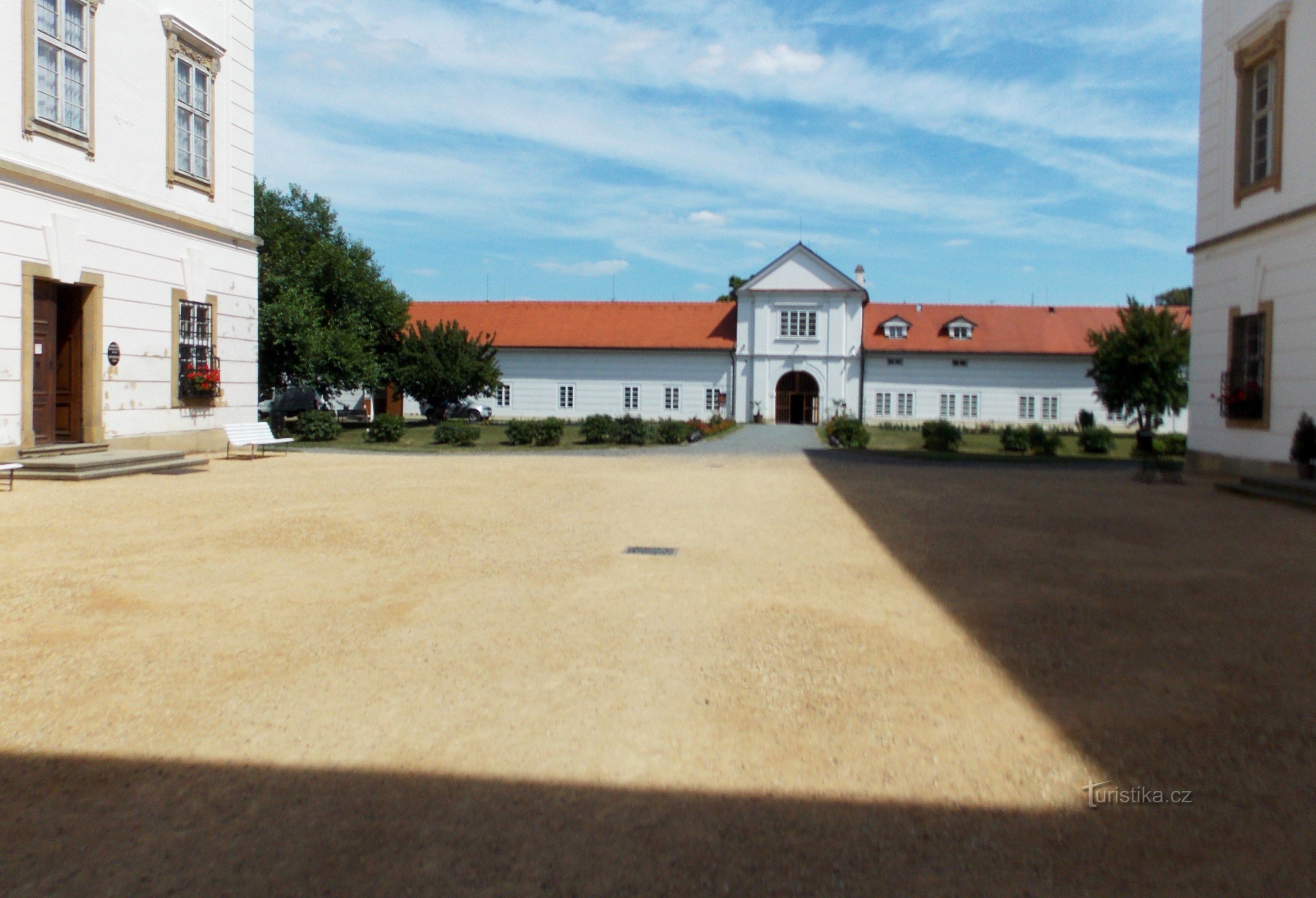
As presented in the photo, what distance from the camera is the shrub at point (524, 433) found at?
25.3m

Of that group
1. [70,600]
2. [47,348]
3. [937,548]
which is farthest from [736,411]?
[70,600]

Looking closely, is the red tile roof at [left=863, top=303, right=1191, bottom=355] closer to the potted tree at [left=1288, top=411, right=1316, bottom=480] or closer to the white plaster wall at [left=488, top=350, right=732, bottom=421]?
the white plaster wall at [left=488, top=350, right=732, bottom=421]

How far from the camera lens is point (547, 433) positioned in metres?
25.4

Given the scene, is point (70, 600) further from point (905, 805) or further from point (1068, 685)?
point (1068, 685)

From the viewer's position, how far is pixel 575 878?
3.06 m

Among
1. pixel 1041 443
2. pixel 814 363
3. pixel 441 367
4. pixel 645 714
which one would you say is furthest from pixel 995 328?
pixel 645 714

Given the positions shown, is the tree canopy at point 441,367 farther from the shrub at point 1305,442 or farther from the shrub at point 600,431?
the shrub at point 1305,442

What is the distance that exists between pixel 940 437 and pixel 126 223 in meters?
19.9

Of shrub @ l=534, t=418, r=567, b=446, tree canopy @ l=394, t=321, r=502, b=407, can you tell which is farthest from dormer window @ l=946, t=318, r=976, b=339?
shrub @ l=534, t=418, r=567, b=446

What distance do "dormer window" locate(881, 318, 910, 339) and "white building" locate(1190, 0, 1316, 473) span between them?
30.6m

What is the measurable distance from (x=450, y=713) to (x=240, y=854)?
1.39m

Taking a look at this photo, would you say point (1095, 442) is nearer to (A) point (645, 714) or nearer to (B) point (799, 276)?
(B) point (799, 276)

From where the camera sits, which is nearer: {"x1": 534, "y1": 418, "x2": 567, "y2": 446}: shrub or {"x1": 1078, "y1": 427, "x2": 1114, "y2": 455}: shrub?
{"x1": 534, "y1": 418, "x2": 567, "y2": 446}: shrub

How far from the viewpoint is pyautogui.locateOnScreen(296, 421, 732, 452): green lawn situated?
78.5 feet
